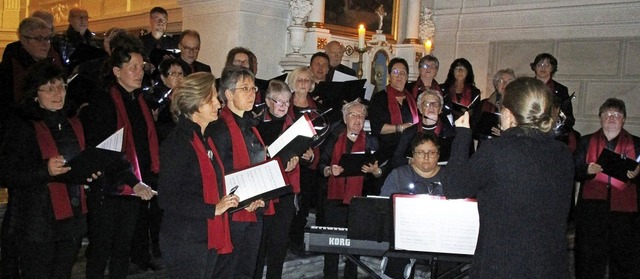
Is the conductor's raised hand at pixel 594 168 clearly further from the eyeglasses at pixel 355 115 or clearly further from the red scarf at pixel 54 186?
the red scarf at pixel 54 186

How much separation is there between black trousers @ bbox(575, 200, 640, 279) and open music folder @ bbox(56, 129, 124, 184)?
3.74m

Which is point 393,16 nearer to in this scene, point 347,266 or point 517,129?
point 347,266

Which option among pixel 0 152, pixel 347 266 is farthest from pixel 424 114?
pixel 0 152

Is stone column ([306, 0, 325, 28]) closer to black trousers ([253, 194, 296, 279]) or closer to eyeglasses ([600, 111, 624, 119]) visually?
eyeglasses ([600, 111, 624, 119])

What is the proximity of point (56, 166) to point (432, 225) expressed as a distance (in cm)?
206

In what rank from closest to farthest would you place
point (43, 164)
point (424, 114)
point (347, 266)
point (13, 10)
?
point (43, 164) → point (347, 266) → point (424, 114) → point (13, 10)

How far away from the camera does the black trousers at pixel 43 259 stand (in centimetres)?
331

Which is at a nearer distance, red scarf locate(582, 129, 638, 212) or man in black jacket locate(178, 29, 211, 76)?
red scarf locate(582, 129, 638, 212)

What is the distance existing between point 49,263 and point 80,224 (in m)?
0.27

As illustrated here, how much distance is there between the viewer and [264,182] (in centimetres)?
310

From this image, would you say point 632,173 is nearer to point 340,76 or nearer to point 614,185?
point 614,185

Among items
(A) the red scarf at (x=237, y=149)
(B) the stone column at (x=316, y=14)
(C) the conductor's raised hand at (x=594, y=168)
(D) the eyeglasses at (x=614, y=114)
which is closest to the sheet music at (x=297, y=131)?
(A) the red scarf at (x=237, y=149)

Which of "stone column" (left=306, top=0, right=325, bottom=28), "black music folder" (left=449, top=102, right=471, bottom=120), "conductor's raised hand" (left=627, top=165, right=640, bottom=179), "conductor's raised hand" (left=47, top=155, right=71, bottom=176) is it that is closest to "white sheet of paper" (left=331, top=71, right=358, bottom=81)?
"black music folder" (left=449, top=102, right=471, bottom=120)

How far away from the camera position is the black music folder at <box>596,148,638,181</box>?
184 inches
